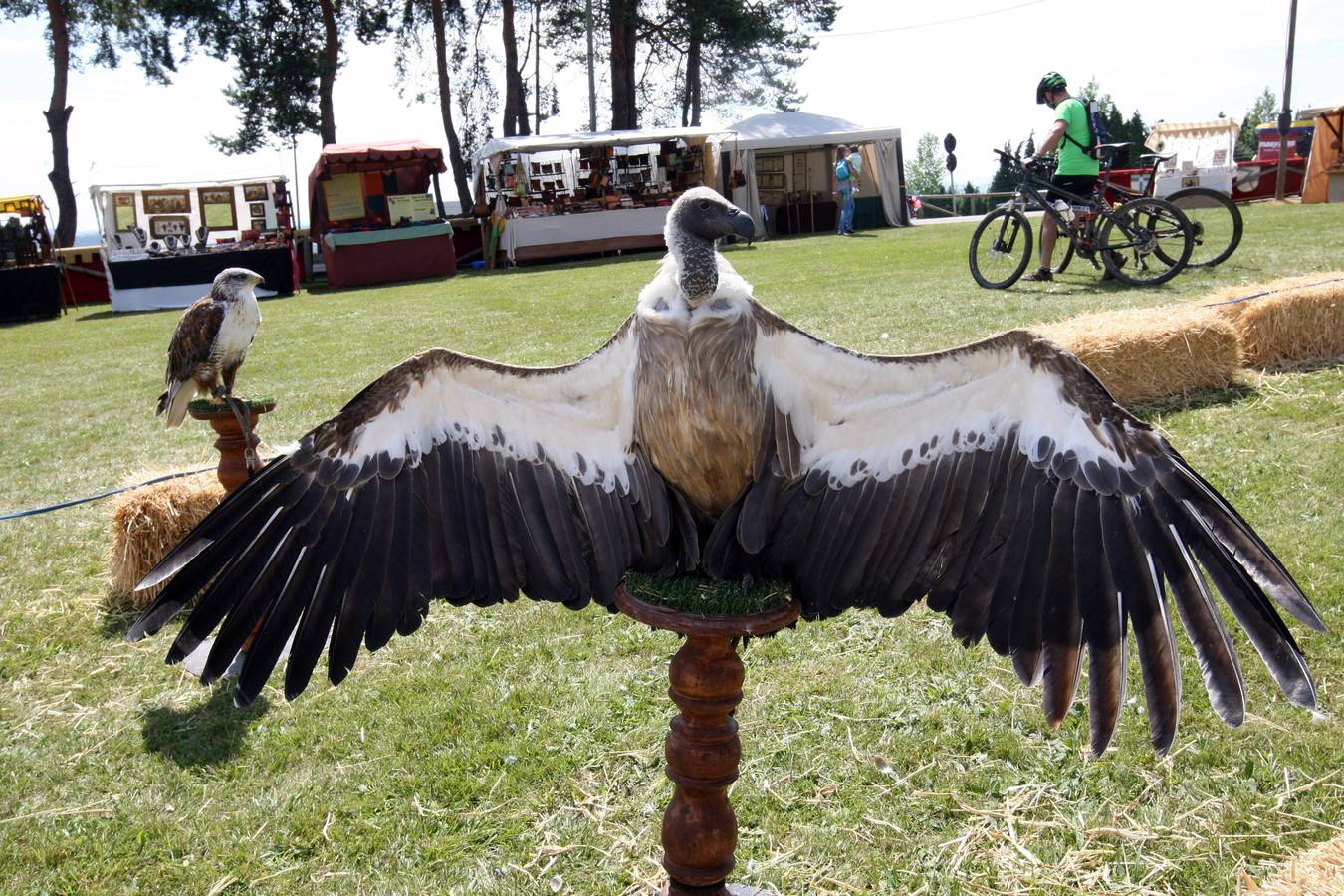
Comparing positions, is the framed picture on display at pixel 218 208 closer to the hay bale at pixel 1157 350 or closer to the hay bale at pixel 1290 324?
the hay bale at pixel 1157 350

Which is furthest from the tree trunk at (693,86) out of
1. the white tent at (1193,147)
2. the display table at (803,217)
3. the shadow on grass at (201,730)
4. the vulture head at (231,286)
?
the shadow on grass at (201,730)

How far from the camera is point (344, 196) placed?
64.3ft

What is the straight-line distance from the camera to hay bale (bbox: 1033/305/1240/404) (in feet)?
20.3

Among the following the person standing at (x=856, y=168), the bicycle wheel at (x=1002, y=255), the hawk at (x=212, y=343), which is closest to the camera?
the hawk at (x=212, y=343)

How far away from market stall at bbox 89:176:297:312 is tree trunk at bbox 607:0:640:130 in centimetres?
836

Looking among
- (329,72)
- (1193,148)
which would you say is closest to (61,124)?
(329,72)

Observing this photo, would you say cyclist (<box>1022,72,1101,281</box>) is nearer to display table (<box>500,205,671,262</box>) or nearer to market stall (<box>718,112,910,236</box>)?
display table (<box>500,205,671,262</box>)

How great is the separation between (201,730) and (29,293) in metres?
17.6

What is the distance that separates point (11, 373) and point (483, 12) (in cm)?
1996

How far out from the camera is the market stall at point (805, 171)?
22.4 metres

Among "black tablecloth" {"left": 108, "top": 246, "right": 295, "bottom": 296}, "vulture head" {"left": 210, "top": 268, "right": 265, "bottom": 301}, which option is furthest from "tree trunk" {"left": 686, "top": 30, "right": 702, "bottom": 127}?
"vulture head" {"left": 210, "top": 268, "right": 265, "bottom": 301}

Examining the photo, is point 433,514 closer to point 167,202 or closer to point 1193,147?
point 167,202

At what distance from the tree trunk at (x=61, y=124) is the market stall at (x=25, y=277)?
4290mm

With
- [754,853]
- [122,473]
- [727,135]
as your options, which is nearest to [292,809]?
[754,853]
